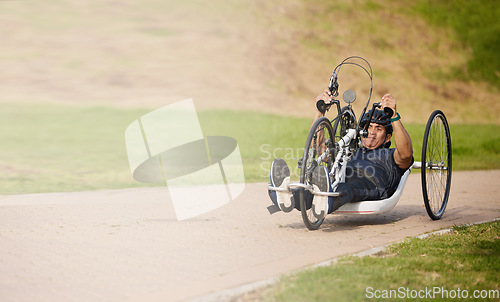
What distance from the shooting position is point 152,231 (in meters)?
7.35

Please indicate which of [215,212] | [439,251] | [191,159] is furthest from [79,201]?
[191,159]

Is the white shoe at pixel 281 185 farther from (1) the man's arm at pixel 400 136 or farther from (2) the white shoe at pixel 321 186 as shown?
(1) the man's arm at pixel 400 136

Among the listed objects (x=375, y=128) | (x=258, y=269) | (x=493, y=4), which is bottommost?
(x=258, y=269)

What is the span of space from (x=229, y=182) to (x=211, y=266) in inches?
254

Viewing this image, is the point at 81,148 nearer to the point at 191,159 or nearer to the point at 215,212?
the point at 191,159

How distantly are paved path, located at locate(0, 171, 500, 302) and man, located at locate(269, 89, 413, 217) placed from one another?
1.45 feet

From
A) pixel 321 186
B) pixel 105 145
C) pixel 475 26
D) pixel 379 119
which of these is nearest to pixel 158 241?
pixel 321 186

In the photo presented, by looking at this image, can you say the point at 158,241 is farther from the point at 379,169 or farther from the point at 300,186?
the point at 379,169

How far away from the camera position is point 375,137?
8070mm

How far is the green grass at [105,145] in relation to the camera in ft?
42.2

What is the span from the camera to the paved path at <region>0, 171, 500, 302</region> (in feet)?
16.9

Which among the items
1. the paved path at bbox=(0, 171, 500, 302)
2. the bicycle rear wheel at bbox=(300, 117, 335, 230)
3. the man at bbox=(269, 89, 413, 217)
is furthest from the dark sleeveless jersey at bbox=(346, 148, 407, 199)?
the paved path at bbox=(0, 171, 500, 302)

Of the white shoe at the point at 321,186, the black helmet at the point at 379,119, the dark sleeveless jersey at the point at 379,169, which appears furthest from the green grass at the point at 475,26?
the white shoe at the point at 321,186

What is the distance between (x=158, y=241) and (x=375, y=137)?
10.2ft
